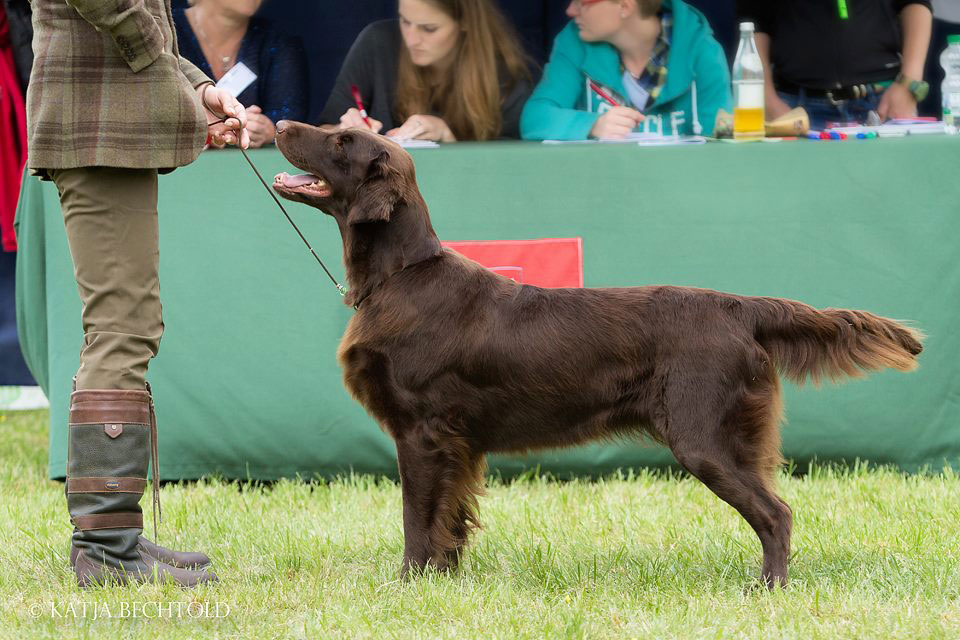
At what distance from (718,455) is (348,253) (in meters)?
1.16

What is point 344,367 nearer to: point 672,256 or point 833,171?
point 672,256

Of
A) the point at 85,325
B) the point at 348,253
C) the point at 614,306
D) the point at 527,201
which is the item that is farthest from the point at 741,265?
the point at 85,325

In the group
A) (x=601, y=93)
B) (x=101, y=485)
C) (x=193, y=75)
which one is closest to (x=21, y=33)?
(x=193, y=75)

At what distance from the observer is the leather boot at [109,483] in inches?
121

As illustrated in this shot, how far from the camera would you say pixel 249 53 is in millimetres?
5086

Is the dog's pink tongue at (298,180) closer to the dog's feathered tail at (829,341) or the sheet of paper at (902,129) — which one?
the dog's feathered tail at (829,341)

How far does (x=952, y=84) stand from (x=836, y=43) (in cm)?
56

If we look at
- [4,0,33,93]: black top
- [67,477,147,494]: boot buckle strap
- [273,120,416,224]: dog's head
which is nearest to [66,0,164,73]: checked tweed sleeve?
[273,120,416,224]: dog's head

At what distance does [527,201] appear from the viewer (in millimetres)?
4543

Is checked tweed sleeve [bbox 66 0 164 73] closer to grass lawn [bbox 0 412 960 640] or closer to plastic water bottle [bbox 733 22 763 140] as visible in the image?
grass lawn [bbox 0 412 960 640]

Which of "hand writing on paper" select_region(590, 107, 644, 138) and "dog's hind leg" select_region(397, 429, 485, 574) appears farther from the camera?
"hand writing on paper" select_region(590, 107, 644, 138)

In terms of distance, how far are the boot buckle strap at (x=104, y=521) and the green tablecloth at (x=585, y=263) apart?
4.66 ft

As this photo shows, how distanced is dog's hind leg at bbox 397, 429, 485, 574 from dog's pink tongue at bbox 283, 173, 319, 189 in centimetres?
77

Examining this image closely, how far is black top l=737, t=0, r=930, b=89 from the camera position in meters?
5.08
